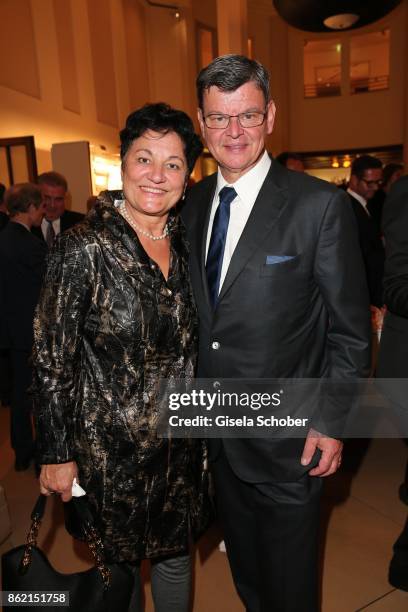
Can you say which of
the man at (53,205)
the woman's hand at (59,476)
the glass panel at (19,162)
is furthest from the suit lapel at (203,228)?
the glass panel at (19,162)

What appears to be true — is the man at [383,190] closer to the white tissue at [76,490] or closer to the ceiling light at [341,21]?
the ceiling light at [341,21]

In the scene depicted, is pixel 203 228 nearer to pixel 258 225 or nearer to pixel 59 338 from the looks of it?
pixel 258 225

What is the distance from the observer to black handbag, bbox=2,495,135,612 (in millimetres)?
1263

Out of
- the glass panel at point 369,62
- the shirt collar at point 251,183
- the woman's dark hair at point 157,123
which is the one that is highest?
the glass panel at point 369,62

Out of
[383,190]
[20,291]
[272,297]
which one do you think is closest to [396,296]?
[272,297]

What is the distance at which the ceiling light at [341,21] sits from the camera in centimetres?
421

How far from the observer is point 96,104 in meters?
8.92

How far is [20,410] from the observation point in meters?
3.20

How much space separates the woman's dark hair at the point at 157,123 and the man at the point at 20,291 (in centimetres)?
182

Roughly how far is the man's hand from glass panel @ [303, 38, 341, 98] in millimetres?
13239

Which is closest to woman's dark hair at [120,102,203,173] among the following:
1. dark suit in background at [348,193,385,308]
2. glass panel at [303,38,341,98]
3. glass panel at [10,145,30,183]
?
dark suit in background at [348,193,385,308]

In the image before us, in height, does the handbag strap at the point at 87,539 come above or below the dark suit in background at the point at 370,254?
below

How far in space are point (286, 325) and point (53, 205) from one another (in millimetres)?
3192

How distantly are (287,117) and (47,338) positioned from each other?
1296 cm
